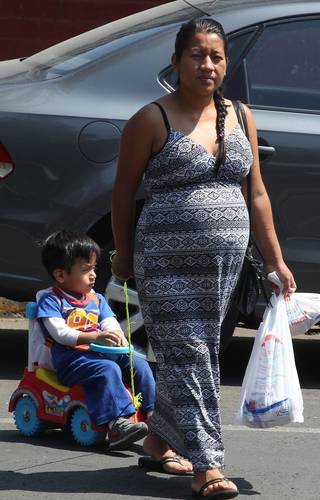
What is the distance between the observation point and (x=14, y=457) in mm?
5414

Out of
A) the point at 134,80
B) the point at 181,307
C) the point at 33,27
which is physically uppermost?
the point at 33,27

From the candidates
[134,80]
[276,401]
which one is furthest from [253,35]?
[276,401]

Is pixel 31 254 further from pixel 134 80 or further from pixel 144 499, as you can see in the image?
pixel 144 499

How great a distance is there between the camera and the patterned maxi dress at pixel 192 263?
4816 millimetres

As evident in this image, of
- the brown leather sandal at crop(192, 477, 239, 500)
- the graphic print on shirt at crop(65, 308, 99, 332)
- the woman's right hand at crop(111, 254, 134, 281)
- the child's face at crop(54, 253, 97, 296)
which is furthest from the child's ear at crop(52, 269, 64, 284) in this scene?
the brown leather sandal at crop(192, 477, 239, 500)

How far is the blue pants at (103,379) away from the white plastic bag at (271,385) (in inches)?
26.9

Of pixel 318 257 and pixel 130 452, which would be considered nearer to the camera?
pixel 130 452

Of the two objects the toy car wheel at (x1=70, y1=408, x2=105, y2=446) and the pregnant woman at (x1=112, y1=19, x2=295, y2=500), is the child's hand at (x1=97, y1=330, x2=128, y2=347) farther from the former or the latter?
the pregnant woman at (x1=112, y1=19, x2=295, y2=500)

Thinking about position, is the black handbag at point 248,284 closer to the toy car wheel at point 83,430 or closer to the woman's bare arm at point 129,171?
the woman's bare arm at point 129,171

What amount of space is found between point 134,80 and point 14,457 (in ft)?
6.70

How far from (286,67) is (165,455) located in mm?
2214

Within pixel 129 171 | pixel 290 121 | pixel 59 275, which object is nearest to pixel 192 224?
pixel 129 171

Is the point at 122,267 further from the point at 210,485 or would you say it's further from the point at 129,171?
the point at 210,485

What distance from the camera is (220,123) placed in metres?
4.89
